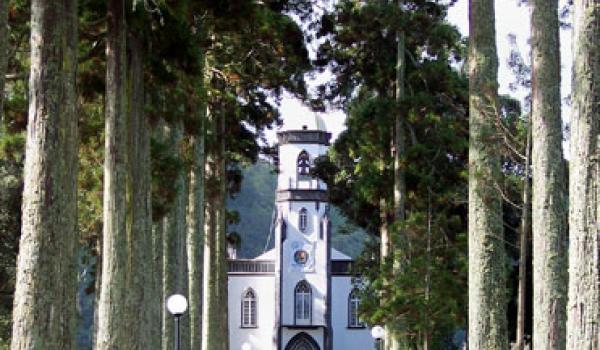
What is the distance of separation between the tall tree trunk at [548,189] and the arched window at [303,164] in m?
44.8

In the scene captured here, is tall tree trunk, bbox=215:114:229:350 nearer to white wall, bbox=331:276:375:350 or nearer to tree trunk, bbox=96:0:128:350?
tree trunk, bbox=96:0:128:350

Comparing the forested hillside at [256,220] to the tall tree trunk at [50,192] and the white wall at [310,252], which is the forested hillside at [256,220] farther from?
the tall tree trunk at [50,192]

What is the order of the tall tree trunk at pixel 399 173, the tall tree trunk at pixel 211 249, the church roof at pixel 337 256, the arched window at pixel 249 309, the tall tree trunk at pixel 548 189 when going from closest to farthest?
the tall tree trunk at pixel 548 189, the tall tree trunk at pixel 399 173, the tall tree trunk at pixel 211 249, the arched window at pixel 249 309, the church roof at pixel 337 256

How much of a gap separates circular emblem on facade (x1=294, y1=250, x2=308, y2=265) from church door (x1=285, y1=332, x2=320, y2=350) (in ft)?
12.2

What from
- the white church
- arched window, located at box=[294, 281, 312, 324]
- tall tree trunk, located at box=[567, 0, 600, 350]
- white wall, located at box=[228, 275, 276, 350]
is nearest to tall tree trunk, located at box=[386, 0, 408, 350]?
tall tree trunk, located at box=[567, 0, 600, 350]

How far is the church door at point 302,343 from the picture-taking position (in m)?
54.0

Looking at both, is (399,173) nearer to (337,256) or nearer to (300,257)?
(300,257)

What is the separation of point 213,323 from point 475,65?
10.9 metres

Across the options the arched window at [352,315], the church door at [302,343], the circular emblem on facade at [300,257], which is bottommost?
the church door at [302,343]

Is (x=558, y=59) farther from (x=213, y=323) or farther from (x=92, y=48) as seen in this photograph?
(x=213, y=323)

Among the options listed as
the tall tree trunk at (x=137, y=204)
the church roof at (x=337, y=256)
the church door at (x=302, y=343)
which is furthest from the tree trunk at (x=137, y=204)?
the church roof at (x=337, y=256)

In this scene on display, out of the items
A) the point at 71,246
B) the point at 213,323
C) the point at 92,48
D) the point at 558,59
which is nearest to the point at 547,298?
the point at 558,59

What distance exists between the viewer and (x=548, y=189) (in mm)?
9469

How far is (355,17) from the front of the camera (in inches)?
839
